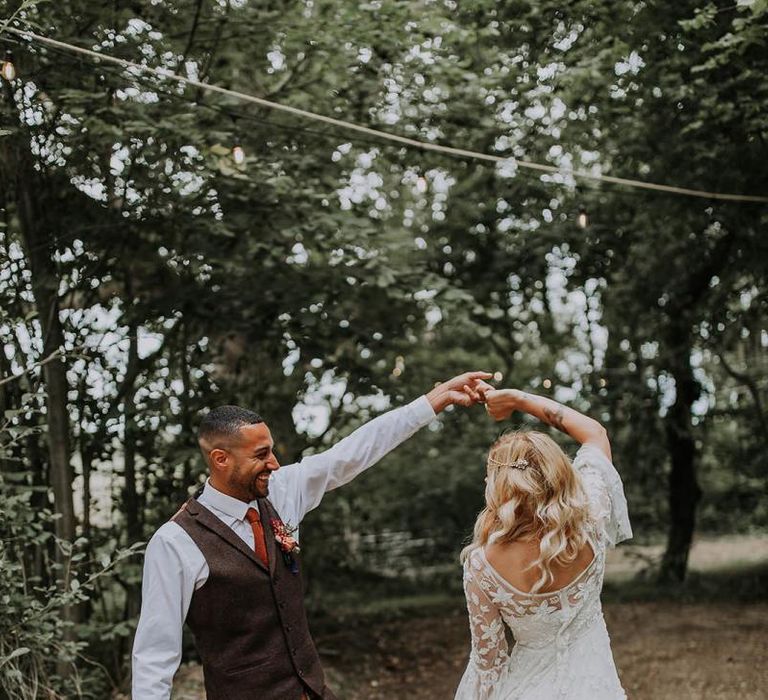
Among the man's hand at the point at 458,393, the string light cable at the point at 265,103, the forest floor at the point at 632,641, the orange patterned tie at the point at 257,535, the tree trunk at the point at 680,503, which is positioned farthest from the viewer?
the tree trunk at the point at 680,503

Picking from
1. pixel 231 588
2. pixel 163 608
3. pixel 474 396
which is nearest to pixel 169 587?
pixel 163 608

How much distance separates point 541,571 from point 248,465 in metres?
0.91

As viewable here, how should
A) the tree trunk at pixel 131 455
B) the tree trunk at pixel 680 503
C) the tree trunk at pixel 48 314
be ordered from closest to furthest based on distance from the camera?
the tree trunk at pixel 48 314, the tree trunk at pixel 131 455, the tree trunk at pixel 680 503

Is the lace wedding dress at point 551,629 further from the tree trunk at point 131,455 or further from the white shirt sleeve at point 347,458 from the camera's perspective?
the tree trunk at point 131,455

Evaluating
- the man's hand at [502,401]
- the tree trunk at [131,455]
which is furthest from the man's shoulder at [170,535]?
the tree trunk at [131,455]

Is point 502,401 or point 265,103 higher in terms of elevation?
point 265,103

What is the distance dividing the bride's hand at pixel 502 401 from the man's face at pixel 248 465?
746 millimetres

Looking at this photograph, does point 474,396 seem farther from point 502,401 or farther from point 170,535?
point 170,535

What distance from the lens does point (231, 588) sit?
8.63 ft

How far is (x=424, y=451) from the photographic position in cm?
1382

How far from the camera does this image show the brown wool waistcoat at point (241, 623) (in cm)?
263

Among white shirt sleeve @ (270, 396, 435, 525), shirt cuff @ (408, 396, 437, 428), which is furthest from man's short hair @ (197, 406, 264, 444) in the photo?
shirt cuff @ (408, 396, 437, 428)

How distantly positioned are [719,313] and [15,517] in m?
8.45

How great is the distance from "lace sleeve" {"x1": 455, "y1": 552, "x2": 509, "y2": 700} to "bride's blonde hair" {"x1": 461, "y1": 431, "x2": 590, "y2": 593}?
11 centimetres
